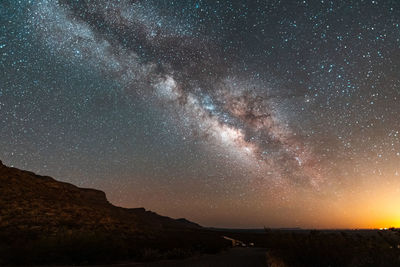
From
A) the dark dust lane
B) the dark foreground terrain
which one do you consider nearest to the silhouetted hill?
the dark foreground terrain

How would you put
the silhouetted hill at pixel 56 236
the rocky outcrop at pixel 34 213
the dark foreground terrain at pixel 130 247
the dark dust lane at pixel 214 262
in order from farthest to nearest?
the rocky outcrop at pixel 34 213
the silhouetted hill at pixel 56 236
the dark dust lane at pixel 214 262
the dark foreground terrain at pixel 130 247

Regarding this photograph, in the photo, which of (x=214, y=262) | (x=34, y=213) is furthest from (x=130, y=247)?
(x=34, y=213)

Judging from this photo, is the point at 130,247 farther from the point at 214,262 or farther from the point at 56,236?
the point at 214,262

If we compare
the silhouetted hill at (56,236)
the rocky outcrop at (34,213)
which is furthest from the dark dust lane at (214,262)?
the rocky outcrop at (34,213)

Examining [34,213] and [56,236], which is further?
[34,213]

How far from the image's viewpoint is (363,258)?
7.76m

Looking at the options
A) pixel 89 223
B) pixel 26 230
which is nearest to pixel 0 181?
pixel 89 223

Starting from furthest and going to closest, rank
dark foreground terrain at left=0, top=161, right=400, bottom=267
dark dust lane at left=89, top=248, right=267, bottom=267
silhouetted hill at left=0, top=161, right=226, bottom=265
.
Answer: silhouetted hill at left=0, top=161, right=226, bottom=265 → dark dust lane at left=89, top=248, right=267, bottom=267 → dark foreground terrain at left=0, top=161, right=400, bottom=267

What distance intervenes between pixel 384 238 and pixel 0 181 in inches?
1243

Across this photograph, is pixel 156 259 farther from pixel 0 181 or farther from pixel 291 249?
pixel 0 181

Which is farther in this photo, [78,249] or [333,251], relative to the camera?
[78,249]

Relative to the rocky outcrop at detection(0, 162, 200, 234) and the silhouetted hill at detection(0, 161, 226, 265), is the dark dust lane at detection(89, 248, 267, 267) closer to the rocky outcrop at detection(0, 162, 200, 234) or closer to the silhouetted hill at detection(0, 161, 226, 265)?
the silhouetted hill at detection(0, 161, 226, 265)

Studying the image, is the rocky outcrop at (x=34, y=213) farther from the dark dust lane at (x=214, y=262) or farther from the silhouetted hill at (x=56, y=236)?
the dark dust lane at (x=214, y=262)

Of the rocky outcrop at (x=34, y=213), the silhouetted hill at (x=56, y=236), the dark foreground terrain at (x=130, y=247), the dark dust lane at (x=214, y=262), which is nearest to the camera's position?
the dark foreground terrain at (x=130, y=247)
